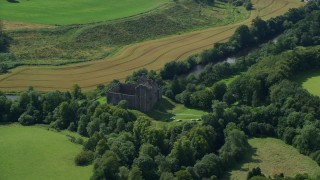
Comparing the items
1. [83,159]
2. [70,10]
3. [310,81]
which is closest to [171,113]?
[83,159]

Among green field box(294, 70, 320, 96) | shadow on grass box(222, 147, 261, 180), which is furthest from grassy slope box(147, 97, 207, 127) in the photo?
green field box(294, 70, 320, 96)

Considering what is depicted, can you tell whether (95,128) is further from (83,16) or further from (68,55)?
(83,16)

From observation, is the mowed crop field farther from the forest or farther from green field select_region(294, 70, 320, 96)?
green field select_region(294, 70, 320, 96)

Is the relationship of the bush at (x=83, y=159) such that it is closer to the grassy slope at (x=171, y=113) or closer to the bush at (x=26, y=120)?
the grassy slope at (x=171, y=113)

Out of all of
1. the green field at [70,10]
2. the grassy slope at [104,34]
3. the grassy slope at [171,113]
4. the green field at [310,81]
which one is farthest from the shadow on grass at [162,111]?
the green field at [70,10]

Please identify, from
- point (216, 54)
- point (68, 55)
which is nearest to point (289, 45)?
point (216, 54)
